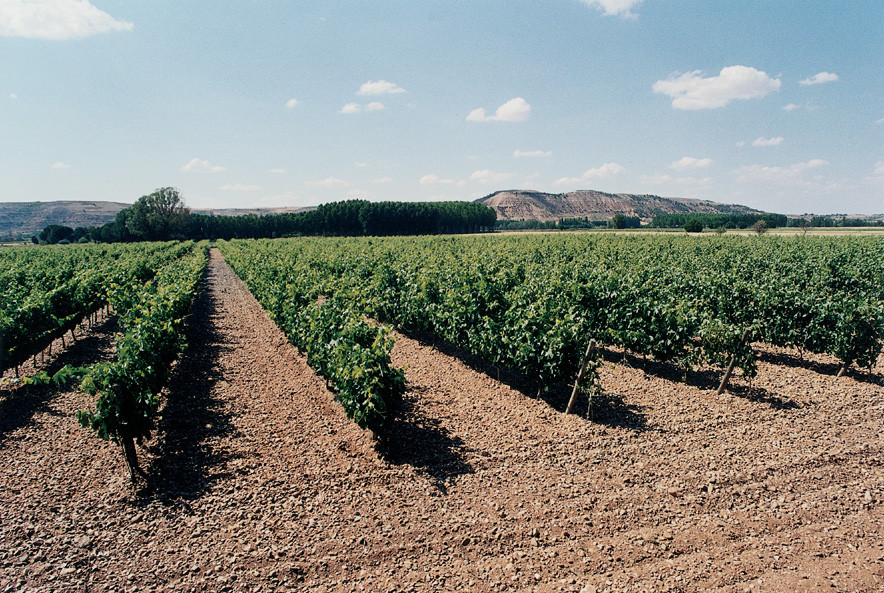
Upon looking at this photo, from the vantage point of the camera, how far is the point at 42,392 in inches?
399

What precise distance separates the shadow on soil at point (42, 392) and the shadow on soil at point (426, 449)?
7.66 m

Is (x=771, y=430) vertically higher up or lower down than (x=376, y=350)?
lower down

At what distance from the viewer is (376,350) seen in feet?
25.2

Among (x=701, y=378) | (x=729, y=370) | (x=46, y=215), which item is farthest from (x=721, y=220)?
(x=46, y=215)

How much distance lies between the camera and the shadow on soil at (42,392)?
28.7 ft

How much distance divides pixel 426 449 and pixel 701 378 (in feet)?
25.8

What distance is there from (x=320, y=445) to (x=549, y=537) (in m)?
4.40

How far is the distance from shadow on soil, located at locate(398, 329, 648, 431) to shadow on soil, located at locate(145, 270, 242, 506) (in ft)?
21.5

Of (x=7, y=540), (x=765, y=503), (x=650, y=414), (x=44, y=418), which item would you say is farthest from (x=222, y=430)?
(x=765, y=503)

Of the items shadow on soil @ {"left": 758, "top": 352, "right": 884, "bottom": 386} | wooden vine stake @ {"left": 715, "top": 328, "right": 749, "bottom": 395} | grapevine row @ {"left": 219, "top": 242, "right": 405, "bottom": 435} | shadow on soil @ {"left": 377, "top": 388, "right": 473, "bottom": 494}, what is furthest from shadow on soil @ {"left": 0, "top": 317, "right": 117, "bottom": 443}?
shadow on soil @ {"left": 758, "top": 352, "right": 884, "bottom": 386}

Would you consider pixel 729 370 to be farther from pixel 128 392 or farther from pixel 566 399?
pixel 128 392

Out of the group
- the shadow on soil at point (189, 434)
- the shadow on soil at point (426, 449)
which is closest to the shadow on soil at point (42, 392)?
the shadow on soil at point (189, 434)

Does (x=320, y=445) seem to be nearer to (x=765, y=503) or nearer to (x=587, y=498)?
(x=587, y=498)

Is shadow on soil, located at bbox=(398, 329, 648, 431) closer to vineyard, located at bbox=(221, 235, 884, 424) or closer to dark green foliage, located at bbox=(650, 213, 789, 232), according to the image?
vineyard, located at bbox=(221, 235, 884, 424)
